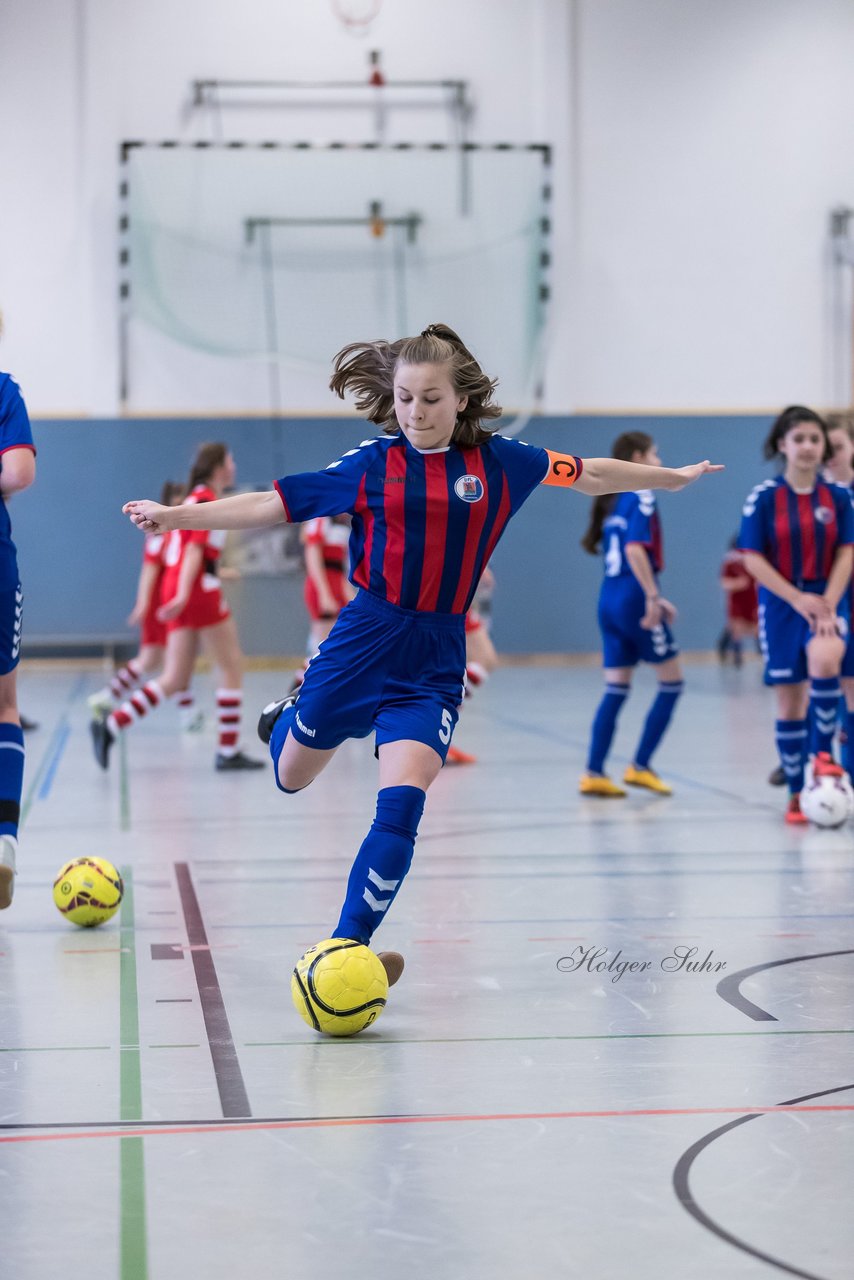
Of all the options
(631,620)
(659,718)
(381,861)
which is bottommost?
(659,718)

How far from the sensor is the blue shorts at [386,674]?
3795 mm

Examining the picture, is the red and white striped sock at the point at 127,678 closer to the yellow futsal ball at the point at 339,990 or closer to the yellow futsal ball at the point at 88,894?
the yellow futsal ball at the point at 88,894

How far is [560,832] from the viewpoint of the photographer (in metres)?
6.57

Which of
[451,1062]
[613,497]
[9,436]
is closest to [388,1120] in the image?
[451,1062]

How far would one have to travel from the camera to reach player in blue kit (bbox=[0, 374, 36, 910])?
14.4 feet

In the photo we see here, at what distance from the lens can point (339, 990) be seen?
138 inches

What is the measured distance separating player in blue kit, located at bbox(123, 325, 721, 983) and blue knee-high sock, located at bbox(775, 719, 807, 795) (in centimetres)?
322

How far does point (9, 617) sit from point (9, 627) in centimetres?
3

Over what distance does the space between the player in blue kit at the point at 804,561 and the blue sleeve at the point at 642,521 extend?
38.6 inches

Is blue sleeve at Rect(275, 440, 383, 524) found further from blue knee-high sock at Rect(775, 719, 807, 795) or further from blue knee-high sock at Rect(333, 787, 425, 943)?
blue knee-high sock at Rect(775, 719, 807, 795)

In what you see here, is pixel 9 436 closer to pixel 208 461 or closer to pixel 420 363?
pixel 420 363

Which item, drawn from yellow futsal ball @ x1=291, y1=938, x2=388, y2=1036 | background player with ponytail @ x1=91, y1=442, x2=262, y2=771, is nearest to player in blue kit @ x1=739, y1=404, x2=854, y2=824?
background player with ponytail @ x1=91, y1=442, x2=262, y2=771

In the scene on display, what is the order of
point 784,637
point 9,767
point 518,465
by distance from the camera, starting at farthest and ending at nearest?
point 784,637
point 9,767
point 518,465

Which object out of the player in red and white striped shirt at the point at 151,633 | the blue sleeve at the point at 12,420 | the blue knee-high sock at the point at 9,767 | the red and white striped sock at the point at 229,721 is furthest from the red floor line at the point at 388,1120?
the player in red and white striped shirt at the point at 151,633
